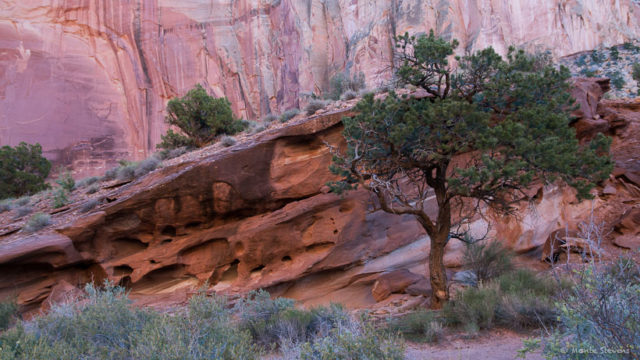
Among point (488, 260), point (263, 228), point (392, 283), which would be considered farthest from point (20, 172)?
point (488, 260)

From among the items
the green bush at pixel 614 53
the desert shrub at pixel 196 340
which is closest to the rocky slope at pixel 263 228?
the desert shrub at pixel 196 340

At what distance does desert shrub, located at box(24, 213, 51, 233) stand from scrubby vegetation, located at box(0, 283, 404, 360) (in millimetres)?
6099

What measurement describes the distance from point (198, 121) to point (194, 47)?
61.0ft

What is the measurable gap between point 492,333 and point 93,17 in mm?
35689

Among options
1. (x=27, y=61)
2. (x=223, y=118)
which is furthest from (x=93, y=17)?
(x=223, y=118)

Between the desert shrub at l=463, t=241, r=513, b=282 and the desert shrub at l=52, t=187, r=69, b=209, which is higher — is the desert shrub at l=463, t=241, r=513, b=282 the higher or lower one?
the lower one

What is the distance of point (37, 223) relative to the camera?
998 centimetres

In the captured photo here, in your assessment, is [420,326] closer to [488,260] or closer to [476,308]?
[476,308]

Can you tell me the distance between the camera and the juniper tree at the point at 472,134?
246 inches

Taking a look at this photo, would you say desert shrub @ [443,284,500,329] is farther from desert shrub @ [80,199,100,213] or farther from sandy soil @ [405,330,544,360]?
desert shrub @ [80,199,100,213]

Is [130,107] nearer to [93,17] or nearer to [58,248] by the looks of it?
[93,17]

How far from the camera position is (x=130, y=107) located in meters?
28.6

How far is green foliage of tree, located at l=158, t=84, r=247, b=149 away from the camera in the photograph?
666 inches

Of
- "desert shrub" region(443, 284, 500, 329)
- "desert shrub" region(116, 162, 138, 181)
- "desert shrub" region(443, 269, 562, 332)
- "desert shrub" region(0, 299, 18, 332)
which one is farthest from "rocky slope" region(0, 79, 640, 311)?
"desert shrub" region(443, 284, 500, 329)
